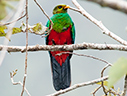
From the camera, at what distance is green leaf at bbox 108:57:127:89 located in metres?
0.71

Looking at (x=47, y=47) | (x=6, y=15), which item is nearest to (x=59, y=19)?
(x=47, y=47)

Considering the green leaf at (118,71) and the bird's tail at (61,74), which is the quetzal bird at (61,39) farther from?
the green leaf at (118,71)

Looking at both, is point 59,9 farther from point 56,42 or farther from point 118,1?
point 118,1

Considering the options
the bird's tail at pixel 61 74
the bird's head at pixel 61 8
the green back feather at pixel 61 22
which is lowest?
the bird's tail at pixel 61 74

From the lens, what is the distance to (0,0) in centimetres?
87

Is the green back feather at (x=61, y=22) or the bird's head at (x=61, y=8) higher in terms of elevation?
the bird's head at (x=61, y=8)

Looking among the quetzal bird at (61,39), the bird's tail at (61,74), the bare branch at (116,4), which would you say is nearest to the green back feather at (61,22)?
the quetzal bird at (61,39)

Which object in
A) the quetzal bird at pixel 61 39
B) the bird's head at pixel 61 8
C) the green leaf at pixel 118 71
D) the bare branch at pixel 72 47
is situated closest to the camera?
the green leaf at pixel 118 71

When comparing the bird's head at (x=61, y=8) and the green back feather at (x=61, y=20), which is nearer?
the green back feather at (x=61, y=20)

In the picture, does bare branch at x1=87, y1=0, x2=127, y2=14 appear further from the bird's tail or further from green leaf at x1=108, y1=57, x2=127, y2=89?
the bird's tail

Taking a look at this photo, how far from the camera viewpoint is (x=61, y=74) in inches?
159

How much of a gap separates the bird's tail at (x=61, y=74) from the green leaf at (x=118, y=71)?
3120 mm

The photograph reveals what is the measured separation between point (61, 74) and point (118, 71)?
10.9 ft

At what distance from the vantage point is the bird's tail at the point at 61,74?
3899 mm
